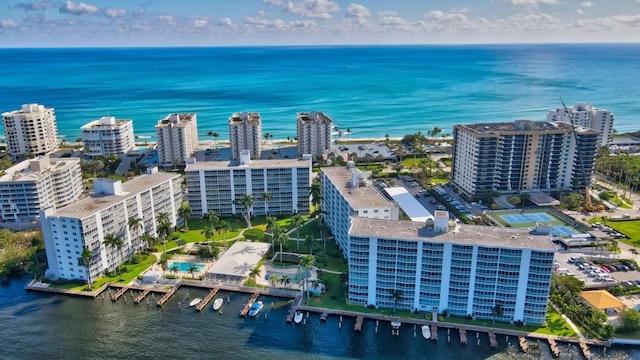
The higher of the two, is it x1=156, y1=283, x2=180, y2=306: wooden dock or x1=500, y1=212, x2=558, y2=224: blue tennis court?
x1=500, y1=212, x2=558, y2=224: blue tennis court

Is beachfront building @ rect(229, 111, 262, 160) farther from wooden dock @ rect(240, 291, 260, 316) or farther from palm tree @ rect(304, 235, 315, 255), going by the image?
wooden dock @ rect(240, 291, 260, 316)

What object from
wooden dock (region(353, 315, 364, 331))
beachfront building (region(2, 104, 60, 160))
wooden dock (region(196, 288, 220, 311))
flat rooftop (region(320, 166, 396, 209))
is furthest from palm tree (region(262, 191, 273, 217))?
beachfront building (region(2, 104, 60, 160))

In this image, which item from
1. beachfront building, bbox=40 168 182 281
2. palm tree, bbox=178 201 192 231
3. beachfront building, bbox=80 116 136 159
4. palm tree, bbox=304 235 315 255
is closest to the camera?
beachfront building, bbox=40 168 182 281

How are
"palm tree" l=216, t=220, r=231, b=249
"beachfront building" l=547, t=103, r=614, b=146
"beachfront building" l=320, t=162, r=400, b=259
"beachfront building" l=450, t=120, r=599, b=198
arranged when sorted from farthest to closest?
1. "beachfront building" l=547, t=103, r=614, b=146
2. "beachfront building" l=450, t=120, r=599, b=198
3. "palm tree" l=216, t=220, r=231, b=249
4. "beachfront building" l=320, t=162, r=400, b=259

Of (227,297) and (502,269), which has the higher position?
(502,269)

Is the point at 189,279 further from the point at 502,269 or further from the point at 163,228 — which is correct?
the point at 502,269

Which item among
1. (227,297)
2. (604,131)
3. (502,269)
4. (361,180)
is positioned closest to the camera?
(502,269)

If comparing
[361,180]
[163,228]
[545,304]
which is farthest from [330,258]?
[545,304]
